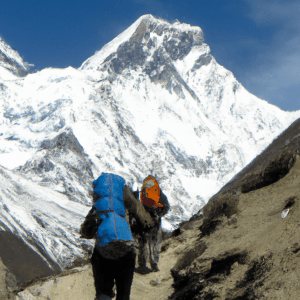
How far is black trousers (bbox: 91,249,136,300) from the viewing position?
3436 millimetres

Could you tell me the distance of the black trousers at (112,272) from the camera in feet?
11.3

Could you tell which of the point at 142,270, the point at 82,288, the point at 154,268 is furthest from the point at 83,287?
the point at 154,268

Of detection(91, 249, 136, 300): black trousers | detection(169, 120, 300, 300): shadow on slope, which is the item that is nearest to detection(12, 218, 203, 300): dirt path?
detection(169, 120, 300, 300): shadow on slope

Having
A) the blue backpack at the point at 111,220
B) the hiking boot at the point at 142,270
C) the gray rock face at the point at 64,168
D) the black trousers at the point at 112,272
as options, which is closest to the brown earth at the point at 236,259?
the hiking boot at the point at 142,270

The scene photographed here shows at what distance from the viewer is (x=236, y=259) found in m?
4.74

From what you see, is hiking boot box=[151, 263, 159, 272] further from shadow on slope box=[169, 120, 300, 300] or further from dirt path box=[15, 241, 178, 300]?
shadow on slope box=[169, 120, 300, 300]

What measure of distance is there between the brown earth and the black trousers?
1173mm

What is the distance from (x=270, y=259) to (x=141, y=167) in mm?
182919

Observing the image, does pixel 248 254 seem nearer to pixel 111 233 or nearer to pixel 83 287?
pixel 111 233

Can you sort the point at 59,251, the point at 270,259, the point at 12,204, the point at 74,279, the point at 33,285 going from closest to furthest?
the point at 270,259
the point at 33,285
the point at 74,279
the point at 59,251
the point at 12,204

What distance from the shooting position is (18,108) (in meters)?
194

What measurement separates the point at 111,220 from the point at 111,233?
137 mm

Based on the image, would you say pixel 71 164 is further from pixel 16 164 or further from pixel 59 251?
pixel 59 251

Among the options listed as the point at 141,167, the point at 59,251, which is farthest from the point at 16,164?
the point at 59,251
